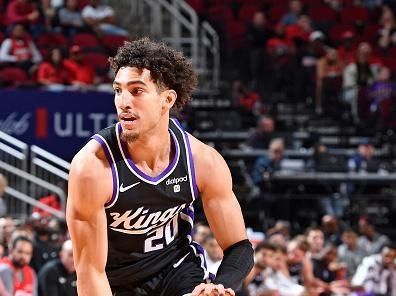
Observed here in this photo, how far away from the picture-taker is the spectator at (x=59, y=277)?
9633 mm

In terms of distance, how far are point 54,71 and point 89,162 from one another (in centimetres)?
1051

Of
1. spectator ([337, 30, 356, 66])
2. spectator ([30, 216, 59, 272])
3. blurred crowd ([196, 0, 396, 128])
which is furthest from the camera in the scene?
spectator ([337, 30, 356, 66])

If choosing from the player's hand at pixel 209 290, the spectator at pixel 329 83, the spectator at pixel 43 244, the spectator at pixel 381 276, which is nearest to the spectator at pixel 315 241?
the spectator at pixel 381 276

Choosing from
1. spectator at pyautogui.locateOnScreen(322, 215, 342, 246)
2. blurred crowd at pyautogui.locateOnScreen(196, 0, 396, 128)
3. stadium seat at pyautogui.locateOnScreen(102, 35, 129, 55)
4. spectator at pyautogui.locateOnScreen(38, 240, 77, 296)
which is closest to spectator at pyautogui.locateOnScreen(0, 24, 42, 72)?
stadium seat at pyautogui.locateOnScreen(102, 35, 129, 55)

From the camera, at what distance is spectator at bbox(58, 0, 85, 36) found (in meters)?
16.6

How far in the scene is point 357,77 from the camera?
57.5ft

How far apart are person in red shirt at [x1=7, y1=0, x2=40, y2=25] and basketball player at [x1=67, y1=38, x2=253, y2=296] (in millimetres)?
11427

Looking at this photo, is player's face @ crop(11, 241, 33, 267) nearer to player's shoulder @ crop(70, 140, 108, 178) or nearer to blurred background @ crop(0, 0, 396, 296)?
blurred background @ crop(0, 0, 396, 296)

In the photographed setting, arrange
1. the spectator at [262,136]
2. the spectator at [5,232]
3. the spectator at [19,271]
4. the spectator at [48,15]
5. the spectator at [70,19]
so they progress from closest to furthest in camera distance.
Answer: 1. the spectator at [19,271]
2. the spectator at [5,232]
3. the spectator at [262,136]
4. the spectator at [48,15]
5. the spectator at [70,19]

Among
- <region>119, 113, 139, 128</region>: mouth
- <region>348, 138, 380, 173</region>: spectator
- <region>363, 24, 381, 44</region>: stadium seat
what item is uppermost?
<region>363, 24, 381, 44</region>: stadium seat

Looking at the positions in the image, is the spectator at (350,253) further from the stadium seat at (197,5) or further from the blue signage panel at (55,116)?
the stadium seat at (197,5)

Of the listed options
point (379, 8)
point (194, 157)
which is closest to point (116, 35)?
point (379, 8)

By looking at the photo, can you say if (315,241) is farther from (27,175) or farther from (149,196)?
(149,196)

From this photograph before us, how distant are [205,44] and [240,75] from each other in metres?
0.87
